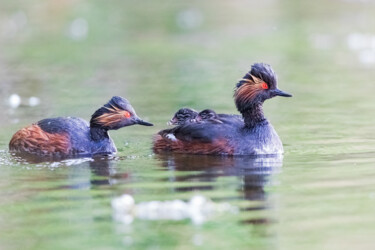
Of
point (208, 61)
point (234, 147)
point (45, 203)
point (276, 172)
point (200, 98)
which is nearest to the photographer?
point (45, 203)

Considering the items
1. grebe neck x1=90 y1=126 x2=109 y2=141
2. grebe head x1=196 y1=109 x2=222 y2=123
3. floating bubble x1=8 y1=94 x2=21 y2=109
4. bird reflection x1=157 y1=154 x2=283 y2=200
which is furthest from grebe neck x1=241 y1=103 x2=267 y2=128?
floating bubble x1=8 y1=94 x2=21 y2=109

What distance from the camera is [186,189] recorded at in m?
10.0

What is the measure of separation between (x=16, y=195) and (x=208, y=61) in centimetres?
1331

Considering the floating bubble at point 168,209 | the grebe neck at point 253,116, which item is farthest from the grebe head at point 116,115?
the floating bubble at point 168,209

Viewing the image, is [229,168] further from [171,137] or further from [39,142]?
[39,142]

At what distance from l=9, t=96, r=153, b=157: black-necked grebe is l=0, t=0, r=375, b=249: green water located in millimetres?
375

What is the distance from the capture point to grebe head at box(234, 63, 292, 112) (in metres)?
12.6

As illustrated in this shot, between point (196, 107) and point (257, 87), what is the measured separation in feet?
11.2

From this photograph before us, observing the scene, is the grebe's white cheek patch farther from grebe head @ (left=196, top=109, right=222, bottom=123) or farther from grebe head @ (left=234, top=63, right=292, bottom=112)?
grebe head @ (left=234, top=63, right=292, bottom=112)

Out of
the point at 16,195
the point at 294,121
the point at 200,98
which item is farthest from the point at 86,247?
the point at 200,98

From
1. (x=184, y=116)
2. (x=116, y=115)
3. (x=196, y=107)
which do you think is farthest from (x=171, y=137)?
(x=196, y=107)

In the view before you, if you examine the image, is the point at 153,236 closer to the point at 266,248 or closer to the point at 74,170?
the point at 266,248

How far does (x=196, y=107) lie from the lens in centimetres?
1595

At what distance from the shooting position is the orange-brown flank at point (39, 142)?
12547 mm
